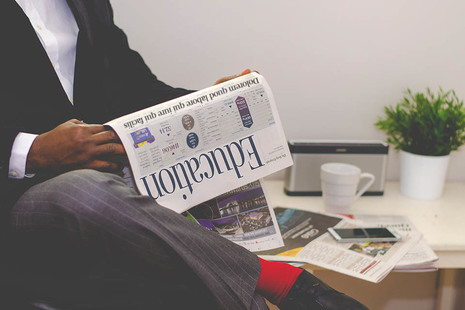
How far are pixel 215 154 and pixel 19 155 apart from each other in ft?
1.18

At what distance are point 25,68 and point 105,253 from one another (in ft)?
1.38

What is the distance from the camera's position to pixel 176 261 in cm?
74

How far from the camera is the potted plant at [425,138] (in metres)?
1.18

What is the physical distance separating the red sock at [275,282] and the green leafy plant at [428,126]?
2.00 ft

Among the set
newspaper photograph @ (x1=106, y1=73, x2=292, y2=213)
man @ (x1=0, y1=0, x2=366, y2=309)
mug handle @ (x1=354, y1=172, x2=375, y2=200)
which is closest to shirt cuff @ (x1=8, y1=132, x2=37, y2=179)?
man @ (x1=0, y1=0, x2=366, y2=309)

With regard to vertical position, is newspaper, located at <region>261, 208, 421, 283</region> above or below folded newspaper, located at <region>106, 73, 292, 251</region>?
below

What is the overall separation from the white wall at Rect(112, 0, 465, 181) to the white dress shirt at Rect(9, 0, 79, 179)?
9.7 inches

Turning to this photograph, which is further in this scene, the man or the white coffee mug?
the white coffee mug

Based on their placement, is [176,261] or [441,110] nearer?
[176,261]

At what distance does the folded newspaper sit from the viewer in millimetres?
820

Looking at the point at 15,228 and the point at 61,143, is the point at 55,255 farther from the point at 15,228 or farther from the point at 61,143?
the point at 61,143

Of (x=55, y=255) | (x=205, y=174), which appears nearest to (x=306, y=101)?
(x=205, y=174)

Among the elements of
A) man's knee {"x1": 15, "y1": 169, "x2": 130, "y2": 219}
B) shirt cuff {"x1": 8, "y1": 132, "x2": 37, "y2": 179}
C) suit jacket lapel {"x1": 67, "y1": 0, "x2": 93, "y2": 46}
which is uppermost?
suit jacket lapel {"x1": 67, "y1": 0, "x2": 93, "y2": 46}

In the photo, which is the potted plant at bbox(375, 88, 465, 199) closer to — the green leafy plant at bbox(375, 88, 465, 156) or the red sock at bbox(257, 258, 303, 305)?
the green leafy plant at bbox(375, 88, 465, 156)
